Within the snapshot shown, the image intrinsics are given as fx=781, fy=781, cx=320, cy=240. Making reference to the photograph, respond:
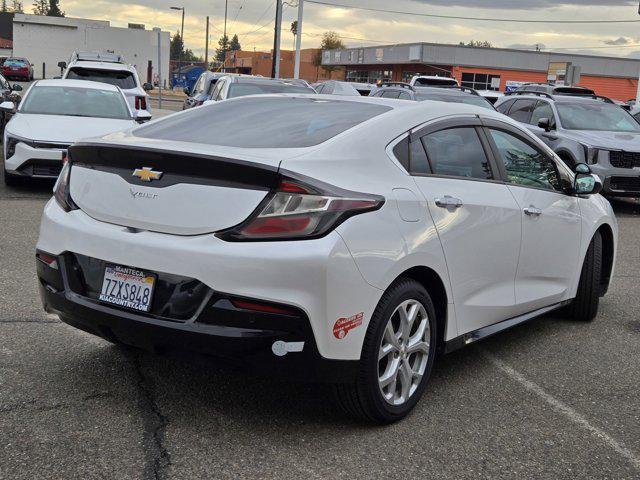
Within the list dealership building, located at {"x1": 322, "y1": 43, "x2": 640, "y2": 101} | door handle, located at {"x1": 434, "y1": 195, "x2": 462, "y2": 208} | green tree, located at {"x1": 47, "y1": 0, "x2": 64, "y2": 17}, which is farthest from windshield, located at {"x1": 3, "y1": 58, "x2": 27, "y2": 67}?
green tree, located at {"x1": 47, "y1": 0, "x2": 64, "y2": 17}

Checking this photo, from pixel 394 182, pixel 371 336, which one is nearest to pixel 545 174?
pixel 394 182

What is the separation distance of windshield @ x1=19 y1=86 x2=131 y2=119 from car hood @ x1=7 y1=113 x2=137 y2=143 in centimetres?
29

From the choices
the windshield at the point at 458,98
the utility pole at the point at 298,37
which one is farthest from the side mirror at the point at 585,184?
the utility pole at the point at 298,37

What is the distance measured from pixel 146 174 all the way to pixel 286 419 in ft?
4.51

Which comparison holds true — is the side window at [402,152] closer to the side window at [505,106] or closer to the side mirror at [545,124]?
the side mirror at [545,124]

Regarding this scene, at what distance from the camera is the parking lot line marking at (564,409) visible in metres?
3.74

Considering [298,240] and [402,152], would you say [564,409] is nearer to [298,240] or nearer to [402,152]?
[402,152]

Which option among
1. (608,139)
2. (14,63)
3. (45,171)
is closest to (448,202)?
(45,171)

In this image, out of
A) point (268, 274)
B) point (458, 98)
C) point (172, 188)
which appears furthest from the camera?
point (458, 98)

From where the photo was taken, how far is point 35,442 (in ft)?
11.3

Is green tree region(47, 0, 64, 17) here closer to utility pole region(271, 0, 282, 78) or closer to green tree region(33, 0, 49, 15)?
green tree region(33, 0, 49, 15)

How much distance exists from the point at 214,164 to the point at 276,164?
28cm

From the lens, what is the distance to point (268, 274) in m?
3.28

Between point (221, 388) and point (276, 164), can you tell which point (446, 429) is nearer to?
point (221, 388)
